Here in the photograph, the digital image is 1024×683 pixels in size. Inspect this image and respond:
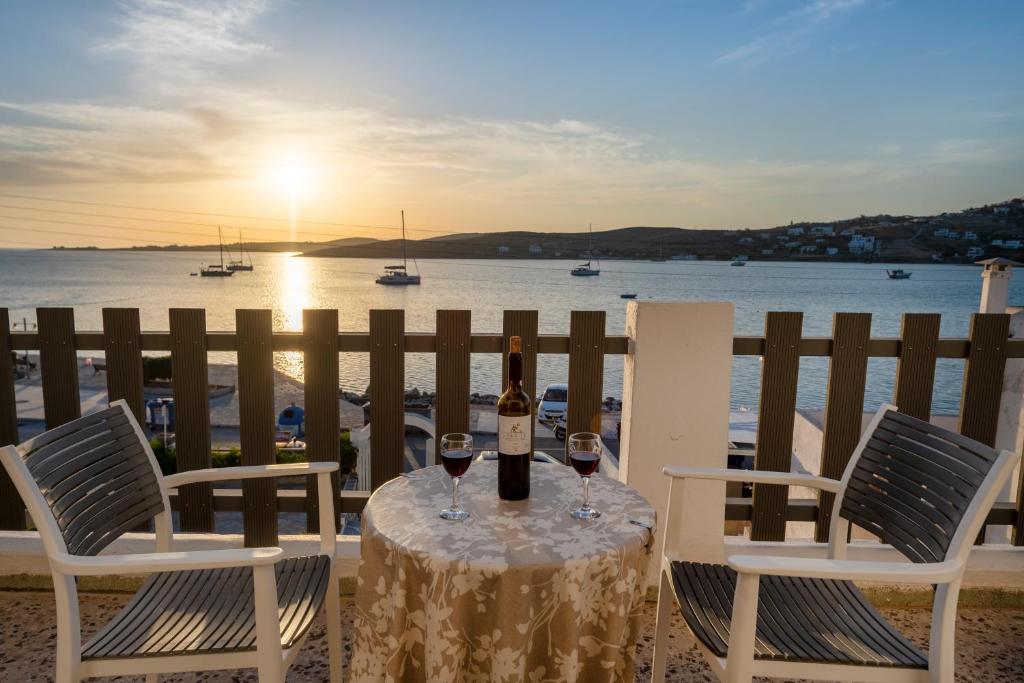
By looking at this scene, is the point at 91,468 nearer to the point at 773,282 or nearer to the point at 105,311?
the point at 105,311

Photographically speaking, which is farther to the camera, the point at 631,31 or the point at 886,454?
the point at 631,31

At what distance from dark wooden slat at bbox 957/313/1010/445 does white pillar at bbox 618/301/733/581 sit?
1.10 meters

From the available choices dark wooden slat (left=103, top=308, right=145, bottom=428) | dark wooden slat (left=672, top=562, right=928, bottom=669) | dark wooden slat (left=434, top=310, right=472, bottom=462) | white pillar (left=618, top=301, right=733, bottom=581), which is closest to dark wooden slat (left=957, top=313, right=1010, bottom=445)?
white pillar (left=618, top=301, right=733, bottom=581)

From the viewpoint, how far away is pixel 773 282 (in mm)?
93188

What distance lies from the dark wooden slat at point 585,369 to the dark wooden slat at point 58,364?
209cm

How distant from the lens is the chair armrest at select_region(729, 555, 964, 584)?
114 centimetres

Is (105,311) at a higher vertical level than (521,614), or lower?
higher

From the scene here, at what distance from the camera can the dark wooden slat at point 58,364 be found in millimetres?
2441

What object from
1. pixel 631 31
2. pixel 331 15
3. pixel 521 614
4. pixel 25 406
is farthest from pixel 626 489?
pixel 25 406

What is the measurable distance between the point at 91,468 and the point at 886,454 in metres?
2.13

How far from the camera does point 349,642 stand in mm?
2191

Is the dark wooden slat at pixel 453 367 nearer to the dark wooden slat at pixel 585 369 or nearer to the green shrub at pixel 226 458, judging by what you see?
the dark wooden slat at pixel 585 369

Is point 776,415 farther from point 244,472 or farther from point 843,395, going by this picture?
point 244,472

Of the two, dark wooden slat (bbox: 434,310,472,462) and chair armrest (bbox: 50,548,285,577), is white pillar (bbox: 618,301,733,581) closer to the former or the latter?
dark wooden slat (bbox: 434,310,472,462)
